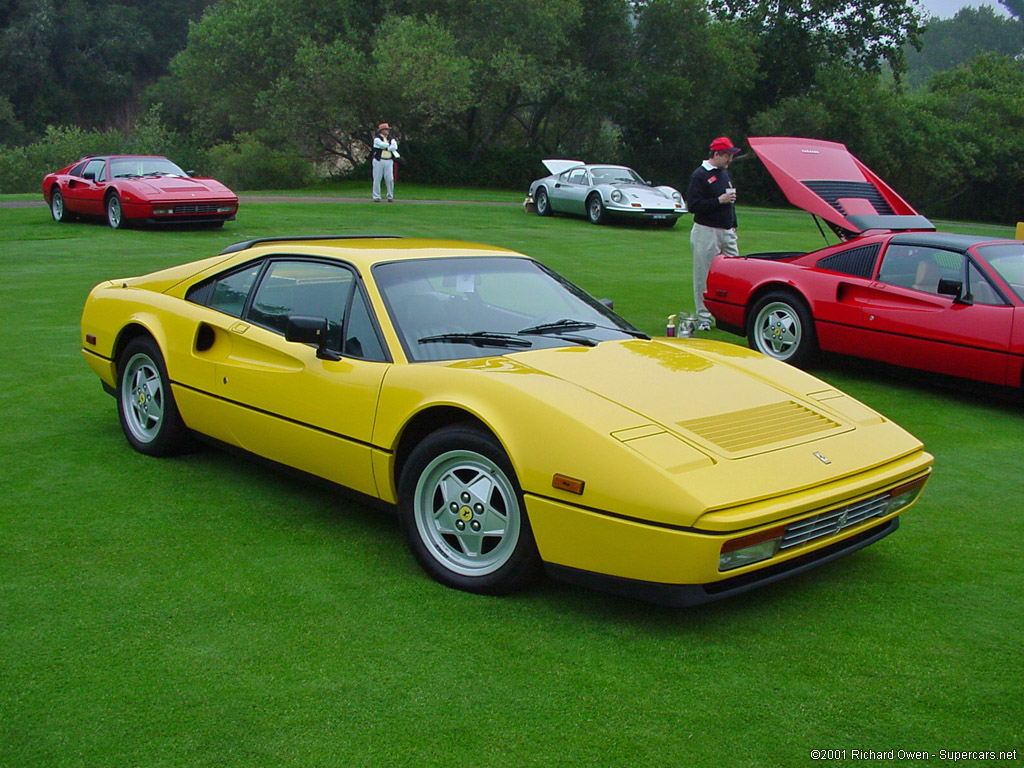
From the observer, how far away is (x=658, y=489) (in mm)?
3008

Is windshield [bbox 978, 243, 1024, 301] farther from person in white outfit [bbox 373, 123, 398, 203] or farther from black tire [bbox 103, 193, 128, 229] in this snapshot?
person in white outfit [bbox 373, 123, 398, 203]

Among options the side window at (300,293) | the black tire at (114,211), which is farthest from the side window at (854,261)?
the black tire at (114,211)

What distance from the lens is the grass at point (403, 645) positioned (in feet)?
8.41

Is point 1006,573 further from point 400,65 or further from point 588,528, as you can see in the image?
point 400,65

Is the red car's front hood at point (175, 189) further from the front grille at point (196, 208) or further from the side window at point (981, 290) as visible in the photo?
the side window at point (981, 290)

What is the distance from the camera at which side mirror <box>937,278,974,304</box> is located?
258 inches

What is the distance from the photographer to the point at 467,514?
11.4ft


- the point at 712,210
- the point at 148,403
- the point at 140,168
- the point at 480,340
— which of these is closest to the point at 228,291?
the point at 148,403

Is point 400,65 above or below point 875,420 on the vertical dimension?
above

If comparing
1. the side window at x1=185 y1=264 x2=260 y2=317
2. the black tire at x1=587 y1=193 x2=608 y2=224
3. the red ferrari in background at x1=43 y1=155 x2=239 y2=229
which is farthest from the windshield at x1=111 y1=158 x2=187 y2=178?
the side window at x1=185 y1=264 x2=260 y2=317

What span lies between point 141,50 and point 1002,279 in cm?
6390

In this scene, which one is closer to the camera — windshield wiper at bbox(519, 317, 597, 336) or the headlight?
the headlight

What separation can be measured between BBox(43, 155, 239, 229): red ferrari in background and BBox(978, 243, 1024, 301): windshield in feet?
41.5

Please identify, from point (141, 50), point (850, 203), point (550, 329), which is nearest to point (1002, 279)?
point (850, 203)
